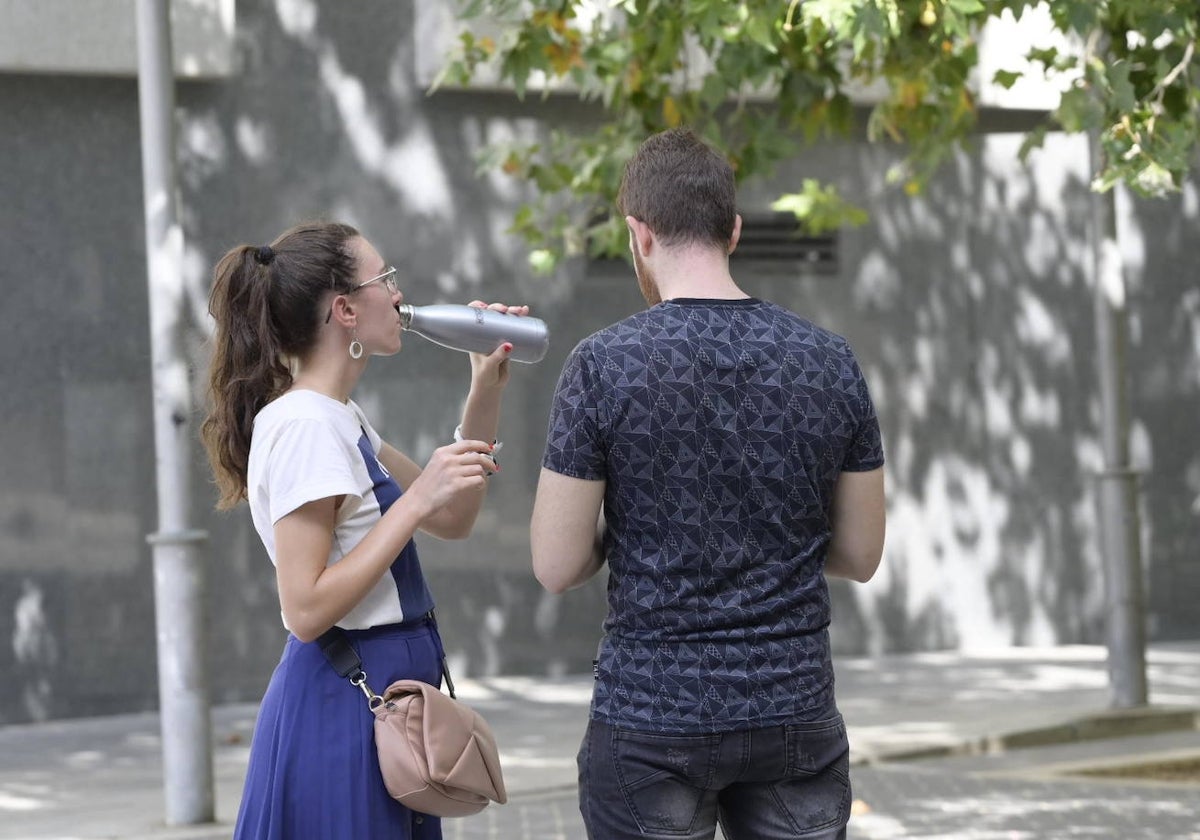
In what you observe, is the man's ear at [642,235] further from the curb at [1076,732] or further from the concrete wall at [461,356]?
the concrete wall at [461,356]

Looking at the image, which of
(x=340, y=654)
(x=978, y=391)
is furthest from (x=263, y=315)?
(x=978, y=391)

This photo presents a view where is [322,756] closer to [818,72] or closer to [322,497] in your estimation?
[322,497]

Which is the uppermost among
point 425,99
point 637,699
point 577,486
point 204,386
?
point 425,99

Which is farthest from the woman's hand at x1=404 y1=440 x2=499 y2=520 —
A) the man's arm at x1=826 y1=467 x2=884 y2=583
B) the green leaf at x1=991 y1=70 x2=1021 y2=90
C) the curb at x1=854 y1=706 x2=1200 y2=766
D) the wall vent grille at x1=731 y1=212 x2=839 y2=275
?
the wall vent grille at x1=731 y1=212 x2=839 y2=275

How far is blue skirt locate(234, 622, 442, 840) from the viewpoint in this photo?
319cm

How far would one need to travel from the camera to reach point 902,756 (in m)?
8.97

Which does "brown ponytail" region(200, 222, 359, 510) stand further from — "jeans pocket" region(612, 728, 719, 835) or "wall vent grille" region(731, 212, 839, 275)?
"wall vent grille" region(731, 212, 839, 275)

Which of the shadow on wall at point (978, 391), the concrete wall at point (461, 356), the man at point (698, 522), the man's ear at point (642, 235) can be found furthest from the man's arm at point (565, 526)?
the shadow on wall at point (978, 391)

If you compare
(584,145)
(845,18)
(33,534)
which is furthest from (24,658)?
(845,18)

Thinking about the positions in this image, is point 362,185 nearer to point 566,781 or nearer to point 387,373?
point 387,373

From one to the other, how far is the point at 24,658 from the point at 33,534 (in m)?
0.68

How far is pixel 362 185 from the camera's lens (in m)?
11.3

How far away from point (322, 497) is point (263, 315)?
1.29ft

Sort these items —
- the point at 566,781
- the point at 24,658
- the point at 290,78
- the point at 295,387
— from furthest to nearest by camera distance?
the point at 290,78 < the point at 24,658 < the point at 566,781 < the point at 295,387
